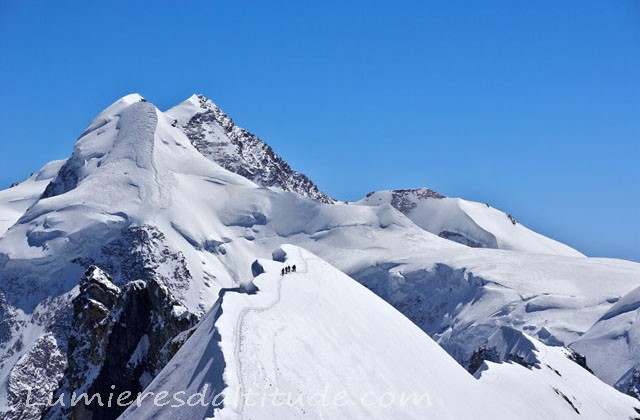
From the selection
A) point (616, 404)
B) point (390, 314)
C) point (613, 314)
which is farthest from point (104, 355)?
point (613, 314)

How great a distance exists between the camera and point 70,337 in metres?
91.9

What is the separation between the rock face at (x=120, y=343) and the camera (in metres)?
82.2

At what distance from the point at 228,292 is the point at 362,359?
29.6 ft

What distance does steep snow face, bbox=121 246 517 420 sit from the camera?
1932 inches

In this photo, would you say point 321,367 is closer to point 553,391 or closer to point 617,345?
point 553,391

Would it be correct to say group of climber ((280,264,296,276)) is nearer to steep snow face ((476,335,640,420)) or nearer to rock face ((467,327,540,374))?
steep snow face ((476,335,640,420))

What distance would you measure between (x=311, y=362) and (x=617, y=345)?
408 ft

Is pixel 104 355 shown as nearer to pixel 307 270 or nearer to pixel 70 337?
pixel 70 337

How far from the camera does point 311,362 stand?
56062 millimetres

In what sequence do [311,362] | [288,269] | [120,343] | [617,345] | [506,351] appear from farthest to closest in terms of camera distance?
[617,345] < [506,351] < [120,343] < [288,269] < [311,362]

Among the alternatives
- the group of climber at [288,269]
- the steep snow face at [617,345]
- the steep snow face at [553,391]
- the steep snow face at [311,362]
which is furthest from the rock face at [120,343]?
the steep snow face at [617,345]

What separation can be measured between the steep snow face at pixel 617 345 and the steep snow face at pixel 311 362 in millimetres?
78613

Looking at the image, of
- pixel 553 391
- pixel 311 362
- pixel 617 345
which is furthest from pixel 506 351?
pixel 311 362

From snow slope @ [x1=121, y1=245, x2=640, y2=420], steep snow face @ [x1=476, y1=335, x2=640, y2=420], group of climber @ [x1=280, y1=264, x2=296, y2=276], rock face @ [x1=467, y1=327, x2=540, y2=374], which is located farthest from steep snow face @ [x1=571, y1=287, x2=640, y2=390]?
group of climber @ [x1=280, y1=264, x2=296, y2=276]
